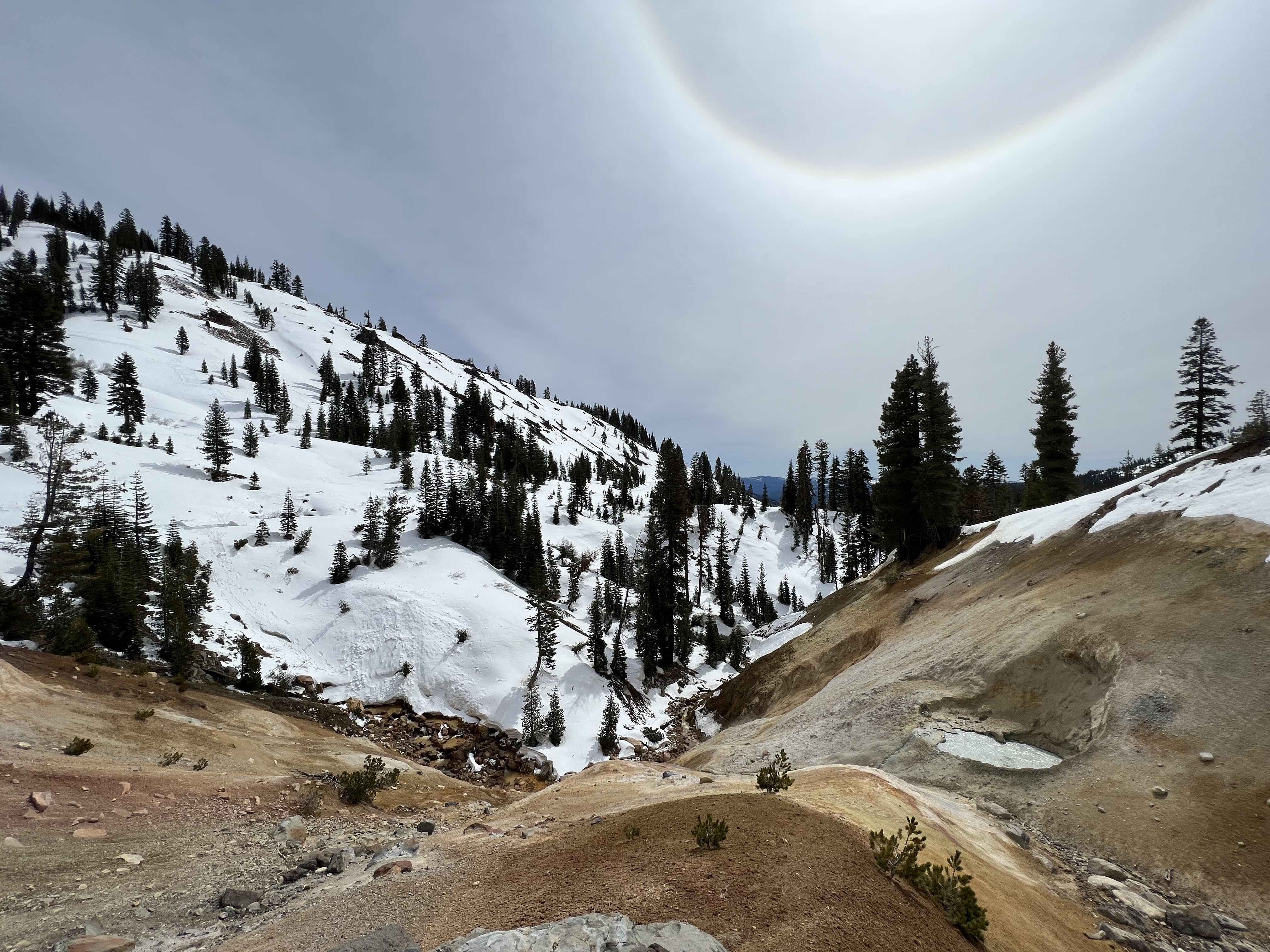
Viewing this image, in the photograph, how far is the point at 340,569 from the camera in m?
38.6

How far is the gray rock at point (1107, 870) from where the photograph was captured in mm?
8461

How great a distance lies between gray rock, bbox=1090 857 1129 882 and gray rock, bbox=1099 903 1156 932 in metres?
0.89

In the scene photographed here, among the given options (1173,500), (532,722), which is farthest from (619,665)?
(1173,500)

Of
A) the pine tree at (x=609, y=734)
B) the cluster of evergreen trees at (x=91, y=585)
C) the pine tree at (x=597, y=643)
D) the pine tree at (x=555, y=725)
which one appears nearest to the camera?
the cluster of evergreen trees at (x=91, y=585)

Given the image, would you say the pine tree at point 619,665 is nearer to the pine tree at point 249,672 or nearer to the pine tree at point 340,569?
the pine tree at point 249,672

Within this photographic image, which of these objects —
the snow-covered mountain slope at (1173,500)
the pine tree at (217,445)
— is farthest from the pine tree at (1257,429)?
the pine tree at (217,445)

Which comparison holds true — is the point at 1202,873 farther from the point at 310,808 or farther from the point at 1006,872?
the point at 310,808

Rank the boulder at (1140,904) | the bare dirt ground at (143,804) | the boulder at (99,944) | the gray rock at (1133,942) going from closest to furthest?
the boulder at (99,944) → the gray rock at (1133,942) → the bare dirt ground at (143,804) → the boulder at (1140,904)

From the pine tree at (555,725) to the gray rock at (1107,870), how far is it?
23.8 m

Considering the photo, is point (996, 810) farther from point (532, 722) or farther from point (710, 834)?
point (532, 722)

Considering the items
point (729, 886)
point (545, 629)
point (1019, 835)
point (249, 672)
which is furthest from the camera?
point (545, 629)

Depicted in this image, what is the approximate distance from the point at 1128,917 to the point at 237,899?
48.5 ft

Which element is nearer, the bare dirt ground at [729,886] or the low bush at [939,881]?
the bare dirt ground at [729,886]

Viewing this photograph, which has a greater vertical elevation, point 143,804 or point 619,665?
point 143,804
